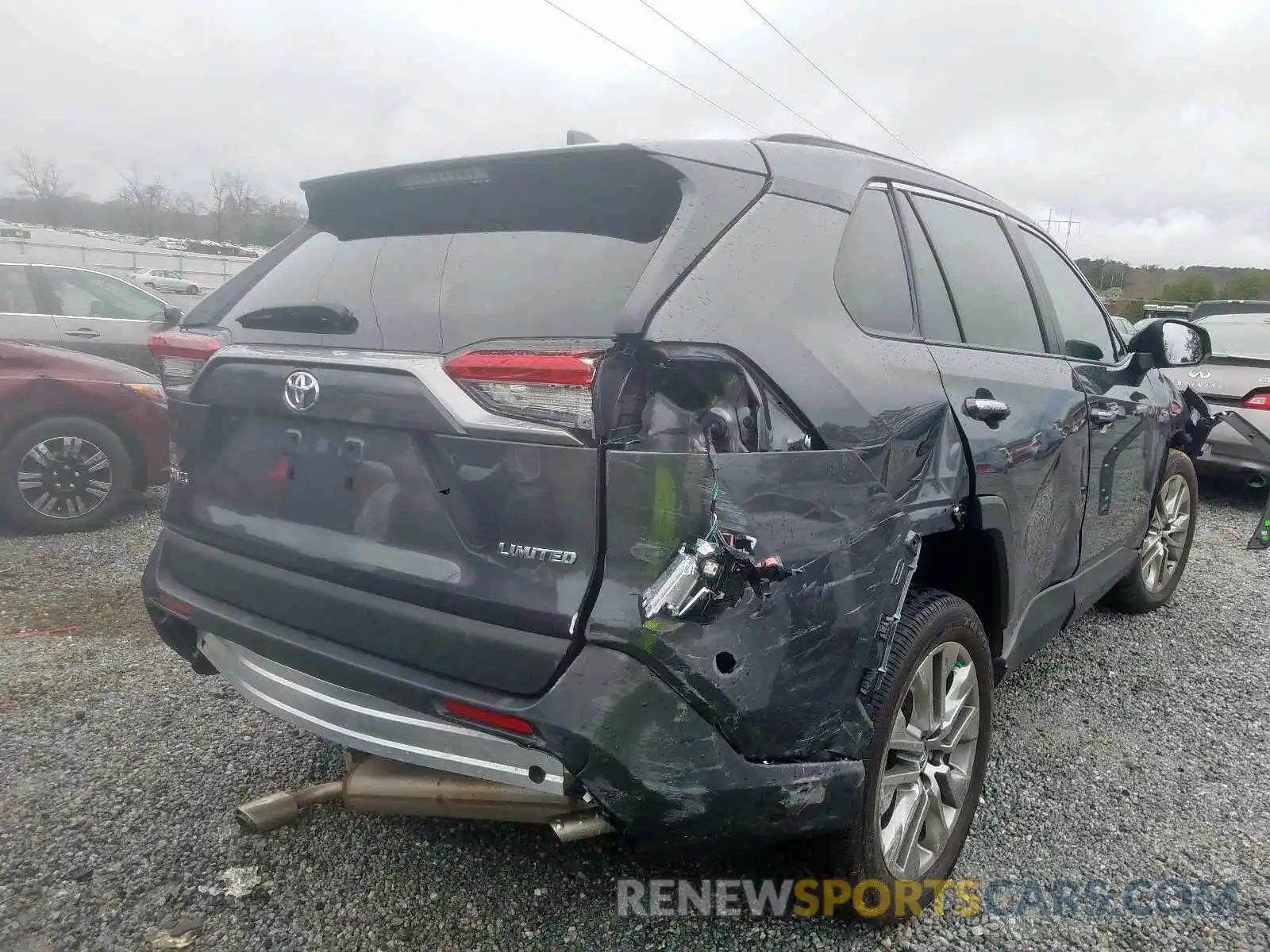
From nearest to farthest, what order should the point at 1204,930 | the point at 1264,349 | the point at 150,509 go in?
the point at 1204,930 → the point at 150,509 → the point at 1264,349

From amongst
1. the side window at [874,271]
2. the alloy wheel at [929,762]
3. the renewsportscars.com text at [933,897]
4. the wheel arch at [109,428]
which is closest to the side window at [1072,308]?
the side window at [874,271]

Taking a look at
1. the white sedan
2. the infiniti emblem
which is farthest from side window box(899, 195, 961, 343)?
the white sedan

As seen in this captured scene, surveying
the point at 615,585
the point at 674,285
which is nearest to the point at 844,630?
the point at 615,585

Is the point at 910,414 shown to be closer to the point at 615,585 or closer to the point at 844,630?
the point at 844,630

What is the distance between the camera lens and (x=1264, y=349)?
276 inches

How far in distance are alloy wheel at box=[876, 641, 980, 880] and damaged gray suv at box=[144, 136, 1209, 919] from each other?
12 millimetres

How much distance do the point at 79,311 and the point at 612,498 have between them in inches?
286

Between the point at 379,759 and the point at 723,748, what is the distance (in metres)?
0.90

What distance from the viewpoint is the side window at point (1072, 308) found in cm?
330

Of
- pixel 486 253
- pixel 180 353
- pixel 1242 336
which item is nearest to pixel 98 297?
pixel 180 353

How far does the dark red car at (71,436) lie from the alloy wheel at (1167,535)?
5.49m

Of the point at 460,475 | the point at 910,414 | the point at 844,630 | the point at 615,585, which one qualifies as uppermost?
the point at 910,414

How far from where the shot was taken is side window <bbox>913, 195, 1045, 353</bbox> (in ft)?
8.56

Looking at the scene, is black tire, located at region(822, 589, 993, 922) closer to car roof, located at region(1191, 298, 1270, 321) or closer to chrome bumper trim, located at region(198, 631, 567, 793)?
chrome bumper trim, located at region(198, 631, 567, 793)
